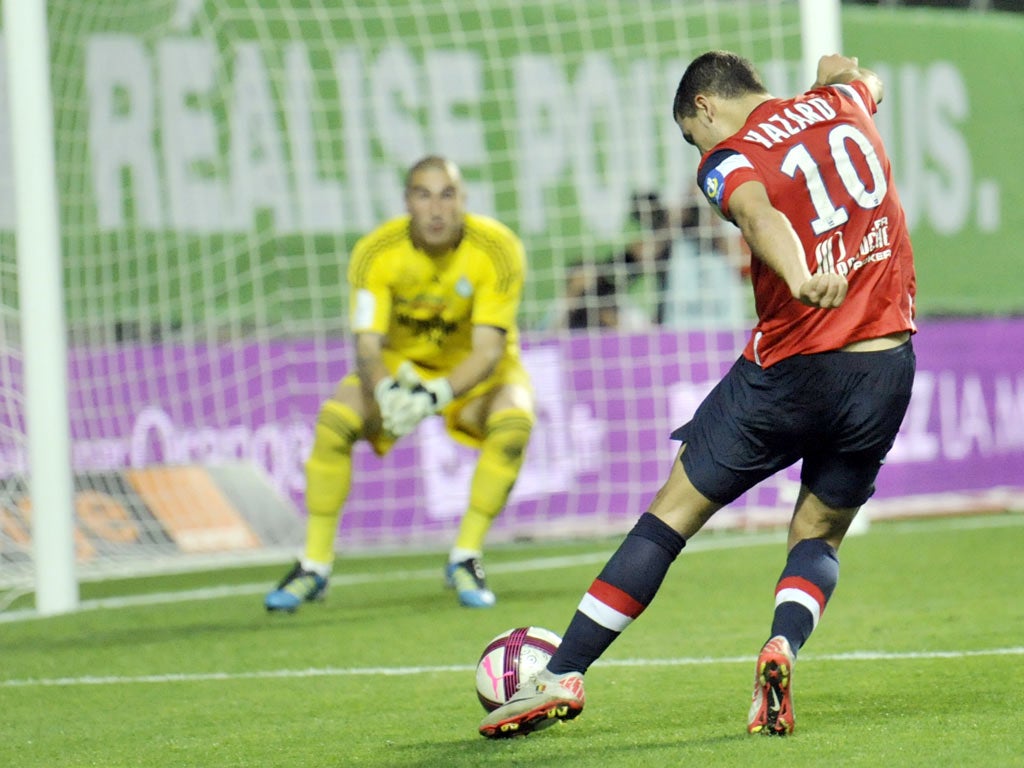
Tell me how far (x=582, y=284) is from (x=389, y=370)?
9.38ft

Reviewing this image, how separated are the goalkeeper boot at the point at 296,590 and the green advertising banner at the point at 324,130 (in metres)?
2.69

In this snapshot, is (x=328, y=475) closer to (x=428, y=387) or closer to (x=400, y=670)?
(x=428, y=387)

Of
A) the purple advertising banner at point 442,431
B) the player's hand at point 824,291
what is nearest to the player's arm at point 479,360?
the purple advertising banner at point 442,431

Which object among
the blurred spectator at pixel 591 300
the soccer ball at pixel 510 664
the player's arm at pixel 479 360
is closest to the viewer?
the soccer ball at pixel 510 664

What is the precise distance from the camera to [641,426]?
10.1 metres

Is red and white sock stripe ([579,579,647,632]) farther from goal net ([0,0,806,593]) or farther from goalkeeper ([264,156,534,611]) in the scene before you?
goal net ([0,0,806,593])

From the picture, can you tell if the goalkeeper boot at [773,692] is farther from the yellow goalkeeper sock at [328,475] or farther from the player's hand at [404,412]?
the yellow goalkeeper sock at [328,475]

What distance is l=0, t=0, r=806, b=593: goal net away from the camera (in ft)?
30.8

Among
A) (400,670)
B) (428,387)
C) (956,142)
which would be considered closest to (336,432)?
(428,387)

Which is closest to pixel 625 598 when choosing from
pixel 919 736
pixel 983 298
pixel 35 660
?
pixel 919 736

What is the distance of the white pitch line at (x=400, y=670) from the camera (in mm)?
5309

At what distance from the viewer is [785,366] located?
416 cm

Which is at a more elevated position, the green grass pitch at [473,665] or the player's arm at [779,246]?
the player's arm at [779,246]

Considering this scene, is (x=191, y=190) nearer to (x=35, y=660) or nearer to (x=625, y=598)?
(x=35, y=660)
